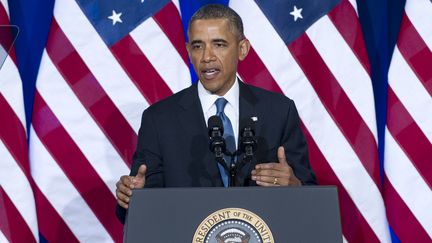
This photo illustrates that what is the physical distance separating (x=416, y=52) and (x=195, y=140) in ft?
3.64

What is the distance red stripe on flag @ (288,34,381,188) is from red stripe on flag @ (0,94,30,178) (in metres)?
1.06

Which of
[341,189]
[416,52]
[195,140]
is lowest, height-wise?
[341,189]

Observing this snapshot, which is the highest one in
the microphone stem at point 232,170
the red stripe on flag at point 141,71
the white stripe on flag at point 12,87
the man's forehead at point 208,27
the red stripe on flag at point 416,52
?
the white stripe on flag at point 12,87

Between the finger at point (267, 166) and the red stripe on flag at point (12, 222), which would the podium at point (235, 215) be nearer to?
the finger at point (267, 166)

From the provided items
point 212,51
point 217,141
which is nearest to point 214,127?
point 217,141

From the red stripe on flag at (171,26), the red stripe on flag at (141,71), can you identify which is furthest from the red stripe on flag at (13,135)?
the red stripe on flag at (171,26)

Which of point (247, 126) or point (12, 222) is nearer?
point (247, 126)

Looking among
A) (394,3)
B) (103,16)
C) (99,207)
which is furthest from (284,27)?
(99,207)

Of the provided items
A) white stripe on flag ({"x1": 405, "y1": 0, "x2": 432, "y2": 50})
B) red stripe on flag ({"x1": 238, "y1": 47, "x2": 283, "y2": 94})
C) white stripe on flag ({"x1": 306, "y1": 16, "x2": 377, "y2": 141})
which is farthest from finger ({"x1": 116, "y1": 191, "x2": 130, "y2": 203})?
white stripe on flag ({"x1": 405, "y1": 0, "x2": 432, "y2": 50})

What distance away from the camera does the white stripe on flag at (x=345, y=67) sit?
265 centimetres

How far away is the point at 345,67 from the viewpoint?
2.66 m

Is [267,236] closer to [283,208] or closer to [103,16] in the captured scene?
[283,208]

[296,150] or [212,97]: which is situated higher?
[212,97]

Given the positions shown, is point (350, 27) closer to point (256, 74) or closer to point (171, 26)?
point (256, 74)
